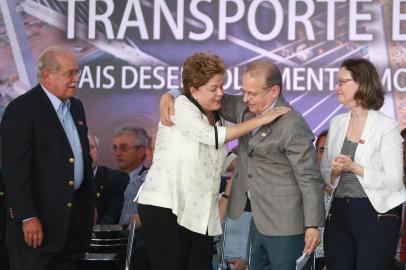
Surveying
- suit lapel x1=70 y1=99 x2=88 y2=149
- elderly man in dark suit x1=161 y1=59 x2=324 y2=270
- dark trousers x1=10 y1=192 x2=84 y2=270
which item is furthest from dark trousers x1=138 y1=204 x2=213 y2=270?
suit lapel x1=70 y1=99 x2=88 y2=149

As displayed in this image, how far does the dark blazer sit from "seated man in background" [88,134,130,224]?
6.63 feet

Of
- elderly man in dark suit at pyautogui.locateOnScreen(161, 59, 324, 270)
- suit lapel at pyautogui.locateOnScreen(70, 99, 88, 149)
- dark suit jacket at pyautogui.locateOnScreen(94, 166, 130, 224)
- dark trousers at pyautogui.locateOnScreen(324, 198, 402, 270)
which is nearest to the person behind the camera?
elderly man in dark suit at pyautogui.locateOnScreen(161, 59, 324, 270)

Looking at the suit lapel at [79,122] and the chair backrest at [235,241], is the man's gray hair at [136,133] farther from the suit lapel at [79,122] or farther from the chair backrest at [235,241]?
the suit lapel at [79,122]

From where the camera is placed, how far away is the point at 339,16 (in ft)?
20.4

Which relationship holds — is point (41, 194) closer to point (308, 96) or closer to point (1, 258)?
point (1, 258)

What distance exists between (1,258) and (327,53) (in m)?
2.75

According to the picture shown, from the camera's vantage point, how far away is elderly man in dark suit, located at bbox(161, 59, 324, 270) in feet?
12.4

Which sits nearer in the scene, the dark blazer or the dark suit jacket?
the dark blazer

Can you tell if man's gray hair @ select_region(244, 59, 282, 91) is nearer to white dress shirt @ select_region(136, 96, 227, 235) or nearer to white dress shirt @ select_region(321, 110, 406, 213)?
white dress shirt @ select_region(136, 96, 227, 235)

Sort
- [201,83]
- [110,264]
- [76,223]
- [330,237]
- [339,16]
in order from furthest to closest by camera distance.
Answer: [339,16] → [110,264] → [76,223] → [330,237] → [201,83]

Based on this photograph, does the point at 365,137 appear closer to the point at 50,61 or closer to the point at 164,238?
the point at 164,238

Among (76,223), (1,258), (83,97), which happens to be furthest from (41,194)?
(83,97)

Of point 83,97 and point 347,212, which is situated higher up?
point 83,97

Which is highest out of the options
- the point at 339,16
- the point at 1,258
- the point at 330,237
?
the point at 339,16
